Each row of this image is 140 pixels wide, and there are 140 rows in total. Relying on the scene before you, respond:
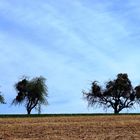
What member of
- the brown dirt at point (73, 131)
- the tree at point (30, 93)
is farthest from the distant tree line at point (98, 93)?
the brown dirt at point (73, 131)

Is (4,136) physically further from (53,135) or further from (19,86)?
(19,86)

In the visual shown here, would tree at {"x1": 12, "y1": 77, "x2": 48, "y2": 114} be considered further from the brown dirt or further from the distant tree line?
the brown dirt

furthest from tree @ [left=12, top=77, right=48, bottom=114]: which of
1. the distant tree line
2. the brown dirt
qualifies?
the brown dirt

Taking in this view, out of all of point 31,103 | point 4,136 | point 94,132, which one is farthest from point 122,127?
point 31,103

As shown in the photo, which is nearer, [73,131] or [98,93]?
[73,131]

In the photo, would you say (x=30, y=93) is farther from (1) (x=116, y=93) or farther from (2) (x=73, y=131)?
(2) (x=73, y=131)

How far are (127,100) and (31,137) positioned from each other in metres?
57.2

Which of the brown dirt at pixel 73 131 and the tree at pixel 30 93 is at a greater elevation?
the tree at pixel 30 93

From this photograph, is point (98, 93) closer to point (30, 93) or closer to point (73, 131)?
point (30, 93)

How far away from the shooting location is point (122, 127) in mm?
37844

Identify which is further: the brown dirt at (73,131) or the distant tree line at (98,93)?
the distant tree line at (98,93)

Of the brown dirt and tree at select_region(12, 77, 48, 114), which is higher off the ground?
tree at select_region(12, 77, 48, 114)

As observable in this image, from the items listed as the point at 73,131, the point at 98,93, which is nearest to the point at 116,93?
the point at 98,93

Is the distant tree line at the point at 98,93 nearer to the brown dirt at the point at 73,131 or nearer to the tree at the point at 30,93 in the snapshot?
the tree at the point at 30,93
